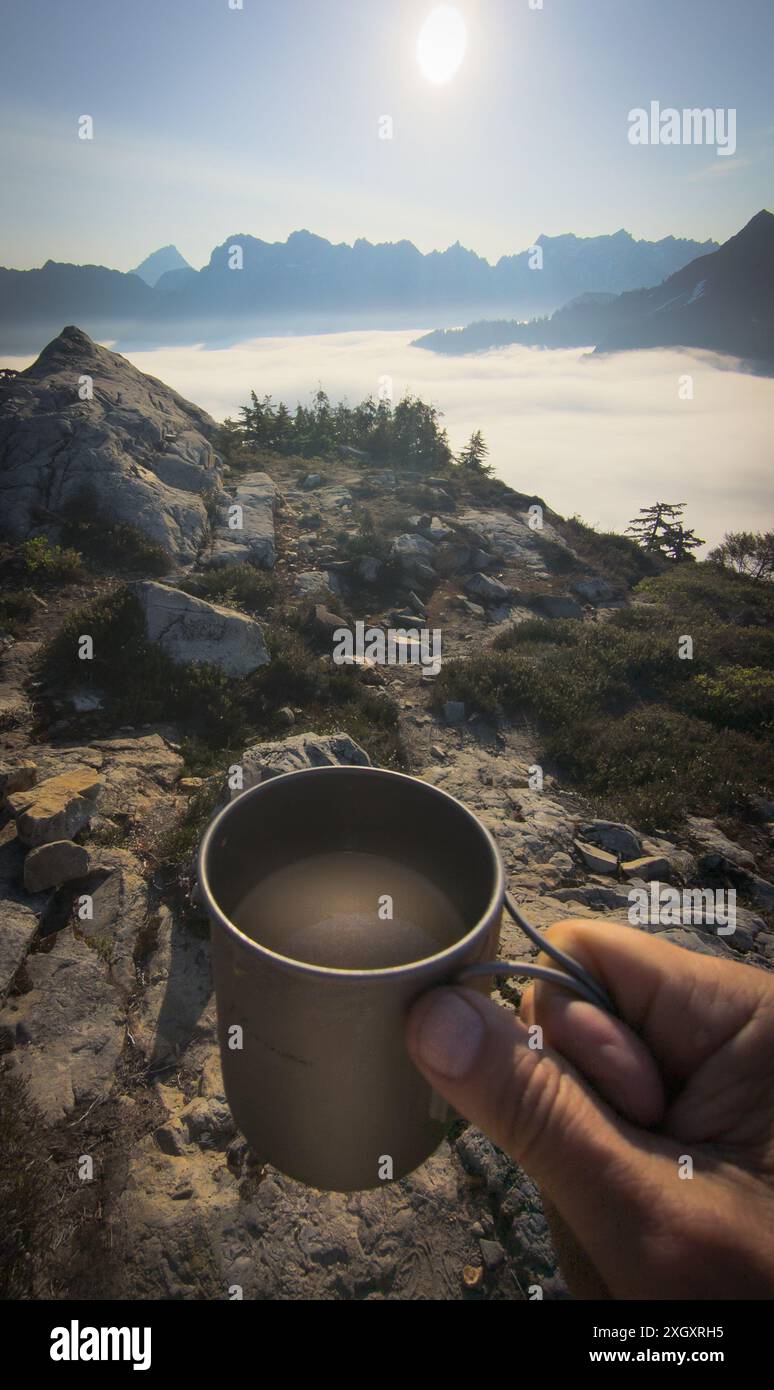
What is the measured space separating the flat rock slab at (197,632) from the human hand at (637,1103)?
6796mm

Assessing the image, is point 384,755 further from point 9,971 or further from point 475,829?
point 475,829

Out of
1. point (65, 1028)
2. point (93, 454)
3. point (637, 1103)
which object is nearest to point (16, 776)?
point (65, 1028)

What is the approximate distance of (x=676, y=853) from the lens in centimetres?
643

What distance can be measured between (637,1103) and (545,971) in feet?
1.85

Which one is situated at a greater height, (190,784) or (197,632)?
(197,632)

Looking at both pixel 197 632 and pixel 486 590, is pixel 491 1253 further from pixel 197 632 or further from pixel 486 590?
pixel 486 590

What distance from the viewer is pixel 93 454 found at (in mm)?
11930

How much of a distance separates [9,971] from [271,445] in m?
22.5

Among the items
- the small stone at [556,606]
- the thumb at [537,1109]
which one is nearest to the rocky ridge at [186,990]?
the thumb at [537,1109]

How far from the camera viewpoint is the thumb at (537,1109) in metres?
1.43

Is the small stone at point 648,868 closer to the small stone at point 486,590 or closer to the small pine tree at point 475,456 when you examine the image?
the small stone at point 486,590

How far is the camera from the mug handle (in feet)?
4.72

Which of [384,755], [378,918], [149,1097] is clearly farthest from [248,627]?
[378,918]

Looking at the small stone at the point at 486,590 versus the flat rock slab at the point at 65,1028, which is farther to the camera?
the small stone at the point at 486,590
